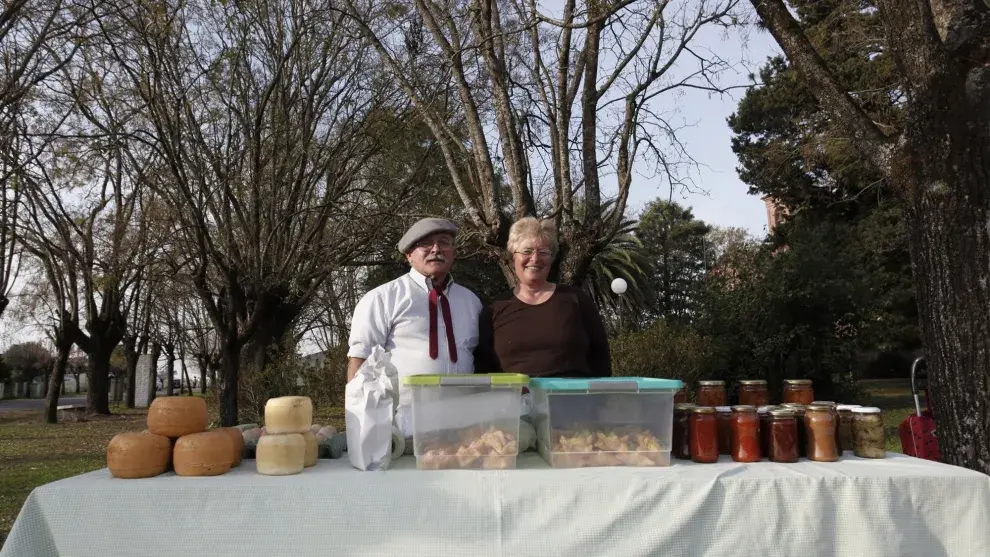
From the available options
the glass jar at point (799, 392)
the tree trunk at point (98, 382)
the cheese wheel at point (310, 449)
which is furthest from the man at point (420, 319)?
the tree trunk at point (98, 382)

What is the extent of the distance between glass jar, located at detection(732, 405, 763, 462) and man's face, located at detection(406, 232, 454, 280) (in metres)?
1.31

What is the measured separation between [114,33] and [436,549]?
8.87m

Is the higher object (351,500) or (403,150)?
(403,150)

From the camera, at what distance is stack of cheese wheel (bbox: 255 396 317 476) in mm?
2148

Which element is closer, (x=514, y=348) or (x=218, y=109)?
(x=514, y=348)

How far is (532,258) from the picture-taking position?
9.19 ft

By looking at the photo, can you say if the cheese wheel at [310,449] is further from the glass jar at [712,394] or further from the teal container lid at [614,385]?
the glass jar at [712,394]

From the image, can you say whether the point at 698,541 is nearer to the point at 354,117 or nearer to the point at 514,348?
the point at 514,348

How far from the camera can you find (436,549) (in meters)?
1.99

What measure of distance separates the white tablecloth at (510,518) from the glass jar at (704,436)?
0.22m

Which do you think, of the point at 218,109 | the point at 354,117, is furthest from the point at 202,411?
the point at 354,117

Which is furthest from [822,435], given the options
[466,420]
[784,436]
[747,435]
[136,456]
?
[136,456]

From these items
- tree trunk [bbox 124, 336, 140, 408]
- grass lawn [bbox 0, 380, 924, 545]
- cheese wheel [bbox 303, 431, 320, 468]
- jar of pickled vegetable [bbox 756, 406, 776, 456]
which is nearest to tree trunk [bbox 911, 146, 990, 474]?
grass lawn [bbox 0, 380, 924, 545]

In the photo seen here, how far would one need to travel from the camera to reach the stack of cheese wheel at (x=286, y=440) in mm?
2148
